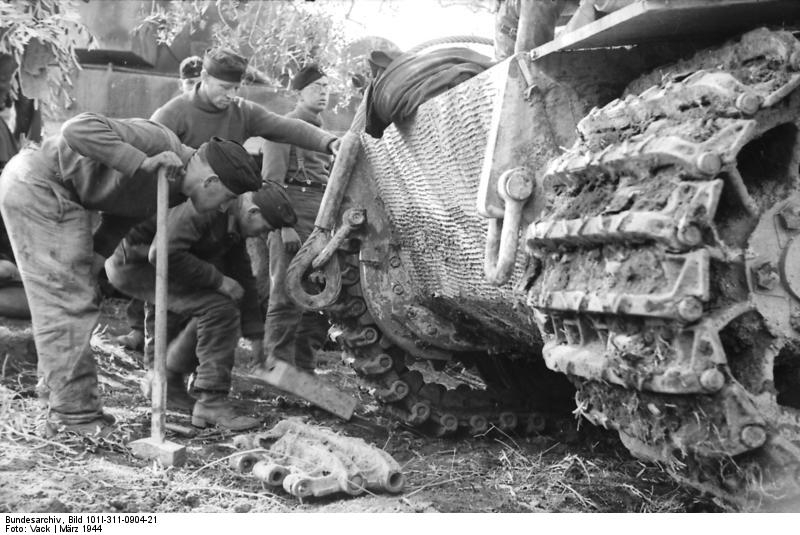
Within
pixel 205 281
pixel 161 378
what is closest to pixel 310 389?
pixel 205 281

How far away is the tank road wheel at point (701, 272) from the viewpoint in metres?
2.56

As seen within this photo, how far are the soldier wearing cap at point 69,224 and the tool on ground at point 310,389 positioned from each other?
111 centimetres

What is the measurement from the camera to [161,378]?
4773 millimetres

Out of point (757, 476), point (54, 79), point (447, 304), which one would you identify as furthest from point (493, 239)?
point (54, 79)

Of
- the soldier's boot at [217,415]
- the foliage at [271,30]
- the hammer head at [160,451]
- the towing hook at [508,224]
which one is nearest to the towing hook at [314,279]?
the soldier's boot at [217,415]

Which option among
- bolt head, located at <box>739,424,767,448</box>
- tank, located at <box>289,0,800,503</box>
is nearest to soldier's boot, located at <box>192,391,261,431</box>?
tank, located at <box>289,0,800,503</box>

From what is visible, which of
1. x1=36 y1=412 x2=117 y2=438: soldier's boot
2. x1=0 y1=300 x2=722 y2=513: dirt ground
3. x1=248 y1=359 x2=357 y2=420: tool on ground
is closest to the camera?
x1=0 y1=300 x2=722 y2=513: dirt ground

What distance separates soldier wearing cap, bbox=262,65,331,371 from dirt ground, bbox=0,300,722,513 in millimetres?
586

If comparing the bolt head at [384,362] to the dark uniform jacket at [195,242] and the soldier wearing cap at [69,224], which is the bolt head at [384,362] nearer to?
the dark uniform jacket at [195,242]

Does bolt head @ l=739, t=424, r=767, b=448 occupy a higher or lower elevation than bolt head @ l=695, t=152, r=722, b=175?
lower

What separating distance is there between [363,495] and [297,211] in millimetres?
3149

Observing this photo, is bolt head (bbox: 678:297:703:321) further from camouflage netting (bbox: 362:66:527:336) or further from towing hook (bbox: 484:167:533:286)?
camouflage netting (bbox: 362:66:527:336)

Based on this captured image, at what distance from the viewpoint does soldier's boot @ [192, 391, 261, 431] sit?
5520 mm

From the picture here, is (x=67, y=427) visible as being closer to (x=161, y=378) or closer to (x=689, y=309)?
(x=161, y=378)
